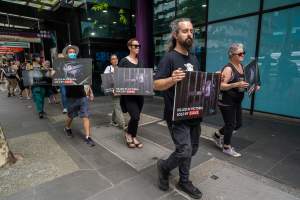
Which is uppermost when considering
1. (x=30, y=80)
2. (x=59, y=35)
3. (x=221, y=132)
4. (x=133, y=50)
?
(x=59, y=35)

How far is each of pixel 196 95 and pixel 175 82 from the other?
1.13ft

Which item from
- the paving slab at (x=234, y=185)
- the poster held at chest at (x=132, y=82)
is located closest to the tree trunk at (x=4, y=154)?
the poster held at chest at (x=132, y=82)

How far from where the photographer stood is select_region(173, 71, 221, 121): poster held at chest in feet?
6.61

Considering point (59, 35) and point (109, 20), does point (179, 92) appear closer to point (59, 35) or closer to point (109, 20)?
point (109, 20)

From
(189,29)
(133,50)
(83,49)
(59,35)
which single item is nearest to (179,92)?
(189,29)

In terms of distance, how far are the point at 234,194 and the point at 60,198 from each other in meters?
2.06

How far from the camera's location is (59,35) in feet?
39.6

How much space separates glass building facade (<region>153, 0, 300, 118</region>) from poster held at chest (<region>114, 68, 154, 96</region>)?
12.8ft

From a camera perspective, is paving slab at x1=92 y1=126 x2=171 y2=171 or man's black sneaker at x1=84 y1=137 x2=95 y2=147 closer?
paving slab at x1=92 y1=126 x2=171 y2=171

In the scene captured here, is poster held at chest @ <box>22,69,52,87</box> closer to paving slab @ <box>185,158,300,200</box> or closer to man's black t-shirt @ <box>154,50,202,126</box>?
man's black t-shirt @ <box>154,50,202,126</box>

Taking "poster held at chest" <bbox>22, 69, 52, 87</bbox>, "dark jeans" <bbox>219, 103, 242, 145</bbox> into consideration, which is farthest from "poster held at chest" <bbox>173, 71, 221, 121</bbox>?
"poster held at chest" <bbox>22, 69, 52, 87</bbox>

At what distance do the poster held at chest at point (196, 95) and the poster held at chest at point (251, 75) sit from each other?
1.12m

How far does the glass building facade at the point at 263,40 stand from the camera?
5141mm

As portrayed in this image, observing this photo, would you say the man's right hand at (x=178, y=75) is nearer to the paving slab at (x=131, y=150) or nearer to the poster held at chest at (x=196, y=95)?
the poster held at chest at (x=196, y=95)
